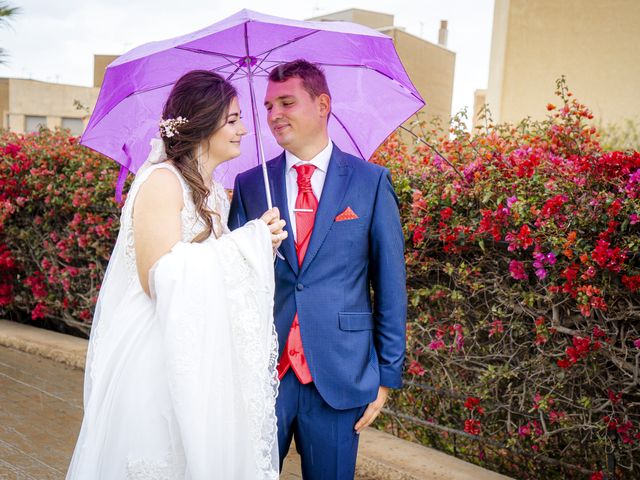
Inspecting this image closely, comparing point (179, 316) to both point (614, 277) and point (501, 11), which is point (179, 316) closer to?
point (614, 277)

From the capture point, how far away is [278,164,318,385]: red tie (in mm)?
2306

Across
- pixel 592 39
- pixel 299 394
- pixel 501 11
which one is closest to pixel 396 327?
pixel 299 394

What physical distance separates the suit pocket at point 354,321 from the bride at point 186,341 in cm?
26

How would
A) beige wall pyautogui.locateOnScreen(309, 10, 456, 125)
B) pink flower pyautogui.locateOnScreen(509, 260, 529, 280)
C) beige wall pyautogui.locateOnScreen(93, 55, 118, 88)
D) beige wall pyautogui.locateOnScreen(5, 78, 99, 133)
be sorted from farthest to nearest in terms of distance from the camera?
beige wall pyautogui.locateOnScreen(5, 78, 99, 133) → beige wall pyautogui.locateOnScreen(93, 55, 118, 88) → beige wall pyautogui.locateOnScreen(309, 10, 456, 125) → pink flower pyautogui.locateOnScreen(509, 260, 529, 280)

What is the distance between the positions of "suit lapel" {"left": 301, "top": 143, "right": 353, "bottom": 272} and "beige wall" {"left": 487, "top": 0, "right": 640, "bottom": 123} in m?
10.4

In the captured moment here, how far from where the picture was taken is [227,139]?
2340mm

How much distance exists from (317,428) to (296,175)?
944 millimetres

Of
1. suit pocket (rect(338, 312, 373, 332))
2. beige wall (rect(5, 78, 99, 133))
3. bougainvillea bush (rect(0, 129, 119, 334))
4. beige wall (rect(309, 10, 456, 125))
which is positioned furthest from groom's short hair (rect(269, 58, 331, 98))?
beige wall (rect(5, 78, 99, 133))

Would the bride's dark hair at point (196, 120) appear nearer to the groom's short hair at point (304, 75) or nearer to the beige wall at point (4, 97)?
the groom's short hair at point (304, 75)

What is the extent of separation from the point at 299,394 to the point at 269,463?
A: 0.87 feet

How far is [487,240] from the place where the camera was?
11.4 feet

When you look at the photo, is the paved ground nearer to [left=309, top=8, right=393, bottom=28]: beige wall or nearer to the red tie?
the red tie

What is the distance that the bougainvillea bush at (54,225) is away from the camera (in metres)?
5.73

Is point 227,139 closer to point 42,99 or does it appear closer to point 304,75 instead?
point 304,75
